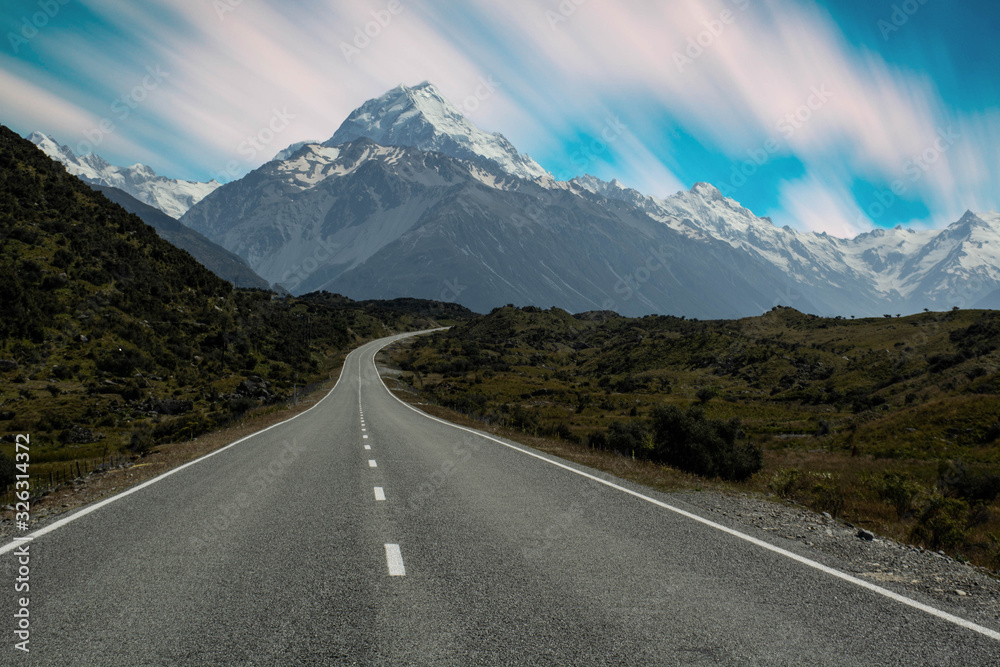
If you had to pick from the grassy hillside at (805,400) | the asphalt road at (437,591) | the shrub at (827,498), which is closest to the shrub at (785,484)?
the grassy hillside at (805,400)

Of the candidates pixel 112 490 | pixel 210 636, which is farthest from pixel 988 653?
pixel 112 490

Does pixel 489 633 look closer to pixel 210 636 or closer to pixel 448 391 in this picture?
pixel 210 636

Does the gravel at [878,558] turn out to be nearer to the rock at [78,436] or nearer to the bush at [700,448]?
the bush at [700,448]

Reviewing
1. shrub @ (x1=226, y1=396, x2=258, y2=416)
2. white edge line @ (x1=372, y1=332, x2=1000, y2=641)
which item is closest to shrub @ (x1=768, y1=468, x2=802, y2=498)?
white edge line @ (x1=372, y1=332, x2=1000, y2=641)

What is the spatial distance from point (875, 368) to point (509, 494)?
59177 millimetres

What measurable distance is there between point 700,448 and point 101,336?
46159mm

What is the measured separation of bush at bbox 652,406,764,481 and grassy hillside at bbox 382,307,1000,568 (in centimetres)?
10

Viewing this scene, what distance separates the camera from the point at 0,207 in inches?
1777

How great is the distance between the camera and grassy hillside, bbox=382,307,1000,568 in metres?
11.9

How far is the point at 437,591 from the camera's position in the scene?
494cm

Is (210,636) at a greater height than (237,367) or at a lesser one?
greater

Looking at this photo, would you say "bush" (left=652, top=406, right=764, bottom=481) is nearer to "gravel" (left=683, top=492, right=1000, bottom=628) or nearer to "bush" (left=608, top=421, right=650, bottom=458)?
"bush" (left=608, top=421, right=650, bottom=458)

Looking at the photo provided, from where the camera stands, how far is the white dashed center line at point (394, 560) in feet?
17.7

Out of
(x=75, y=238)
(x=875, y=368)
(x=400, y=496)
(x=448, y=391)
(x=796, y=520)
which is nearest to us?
(x=796, y=520)
